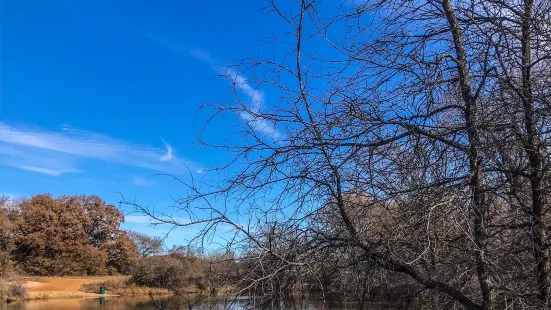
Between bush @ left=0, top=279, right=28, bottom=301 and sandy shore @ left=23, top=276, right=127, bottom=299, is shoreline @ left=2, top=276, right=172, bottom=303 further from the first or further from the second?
bush @ left=0, top=279, right=28, bottom=301

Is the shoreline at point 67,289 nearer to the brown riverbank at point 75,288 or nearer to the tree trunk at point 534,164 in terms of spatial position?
the brown riverbank at point 75,288

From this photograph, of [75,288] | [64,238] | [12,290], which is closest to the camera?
[12,290]

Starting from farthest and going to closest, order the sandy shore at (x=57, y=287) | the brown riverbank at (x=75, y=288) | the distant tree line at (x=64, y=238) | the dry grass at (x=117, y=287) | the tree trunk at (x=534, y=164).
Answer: the distant tree line at (x=64, y=238)
the dry grass at (x=117, y=287)
the brown riverbank at (x=75, y=288)
the sandy shore at (x=57, y=287)
the tree trunk at (x=534, y=164)

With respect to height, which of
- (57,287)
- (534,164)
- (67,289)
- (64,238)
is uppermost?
(64,238)

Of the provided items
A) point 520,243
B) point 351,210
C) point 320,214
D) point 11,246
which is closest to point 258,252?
point 320,214

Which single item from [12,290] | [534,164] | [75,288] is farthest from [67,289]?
[534,164]

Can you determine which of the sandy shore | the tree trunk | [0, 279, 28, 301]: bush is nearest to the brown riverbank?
the sandy shore

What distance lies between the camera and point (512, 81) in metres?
2.89

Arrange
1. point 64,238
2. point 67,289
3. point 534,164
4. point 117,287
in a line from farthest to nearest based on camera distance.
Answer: point 64,238 → point 117,287 → point 67,289 → point 534,164

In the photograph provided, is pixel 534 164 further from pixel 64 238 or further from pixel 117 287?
pixel 64 238

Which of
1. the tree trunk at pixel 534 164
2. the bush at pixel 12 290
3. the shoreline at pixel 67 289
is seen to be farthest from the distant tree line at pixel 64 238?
the tree trunk at pixel 534 164

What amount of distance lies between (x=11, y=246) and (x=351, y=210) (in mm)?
50991

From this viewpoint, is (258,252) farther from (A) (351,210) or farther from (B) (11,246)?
(B) (11,246)

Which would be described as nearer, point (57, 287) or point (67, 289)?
point (57, 287)
